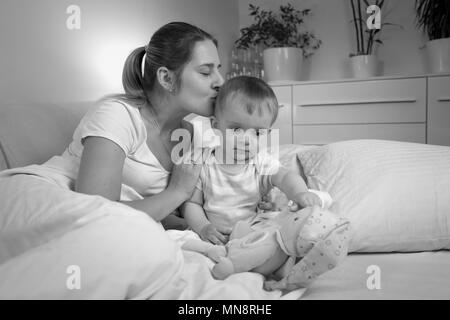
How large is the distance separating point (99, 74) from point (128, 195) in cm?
83

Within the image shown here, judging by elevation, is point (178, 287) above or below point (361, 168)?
below

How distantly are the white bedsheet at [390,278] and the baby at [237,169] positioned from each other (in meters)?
0.21

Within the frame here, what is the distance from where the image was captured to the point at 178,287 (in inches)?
27.1

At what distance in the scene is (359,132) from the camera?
2789mm

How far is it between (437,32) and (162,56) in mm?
2324

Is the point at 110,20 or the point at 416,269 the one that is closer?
the point at 416,269

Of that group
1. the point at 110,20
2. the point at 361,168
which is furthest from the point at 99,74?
the point at 361,168

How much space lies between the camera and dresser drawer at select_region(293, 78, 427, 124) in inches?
105

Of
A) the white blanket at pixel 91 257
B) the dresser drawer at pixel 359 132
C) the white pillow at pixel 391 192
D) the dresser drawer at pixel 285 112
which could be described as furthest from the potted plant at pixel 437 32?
the white blanket at pixel 91 257

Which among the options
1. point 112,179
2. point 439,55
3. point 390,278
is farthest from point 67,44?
point 439,55

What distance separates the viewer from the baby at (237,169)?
1100 mm

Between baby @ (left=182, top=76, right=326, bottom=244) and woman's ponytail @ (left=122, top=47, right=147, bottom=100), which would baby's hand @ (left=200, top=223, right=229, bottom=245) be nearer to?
baby @ (left=182, top=76, right=326, bottom=244)

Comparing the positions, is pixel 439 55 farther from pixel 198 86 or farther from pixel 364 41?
pixel 198 86
